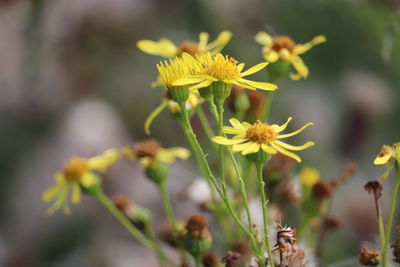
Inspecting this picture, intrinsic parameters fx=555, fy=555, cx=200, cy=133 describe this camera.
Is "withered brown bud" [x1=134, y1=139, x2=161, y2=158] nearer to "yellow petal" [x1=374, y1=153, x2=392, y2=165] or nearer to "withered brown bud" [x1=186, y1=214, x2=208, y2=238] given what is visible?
"withered brown bud" [x1=186, y1=214, x2=208, y2=238]

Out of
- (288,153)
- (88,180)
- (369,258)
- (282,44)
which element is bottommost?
(369,258)

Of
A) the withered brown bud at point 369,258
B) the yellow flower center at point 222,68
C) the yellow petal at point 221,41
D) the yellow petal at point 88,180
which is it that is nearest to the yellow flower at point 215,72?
the yellow flower center at point 222,68

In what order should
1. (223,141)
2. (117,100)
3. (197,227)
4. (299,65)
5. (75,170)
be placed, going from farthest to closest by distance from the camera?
(117,100) → (75,170) → (299,65) → (197,227) → (223,141)

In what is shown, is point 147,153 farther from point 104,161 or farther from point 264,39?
point 264,39

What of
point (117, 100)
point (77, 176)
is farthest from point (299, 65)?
point (117, 100)

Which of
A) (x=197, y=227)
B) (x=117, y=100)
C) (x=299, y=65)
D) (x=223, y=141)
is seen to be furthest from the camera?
(x=117, y=100)

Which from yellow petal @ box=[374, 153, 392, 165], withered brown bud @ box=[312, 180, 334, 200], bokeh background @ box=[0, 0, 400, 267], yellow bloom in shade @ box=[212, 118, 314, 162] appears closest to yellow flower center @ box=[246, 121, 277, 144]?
yellow bloom in shade @ box=[212, 118, 314, 162]

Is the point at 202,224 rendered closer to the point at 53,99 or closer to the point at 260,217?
the point at 260,217

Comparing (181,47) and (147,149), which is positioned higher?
(181,47)
